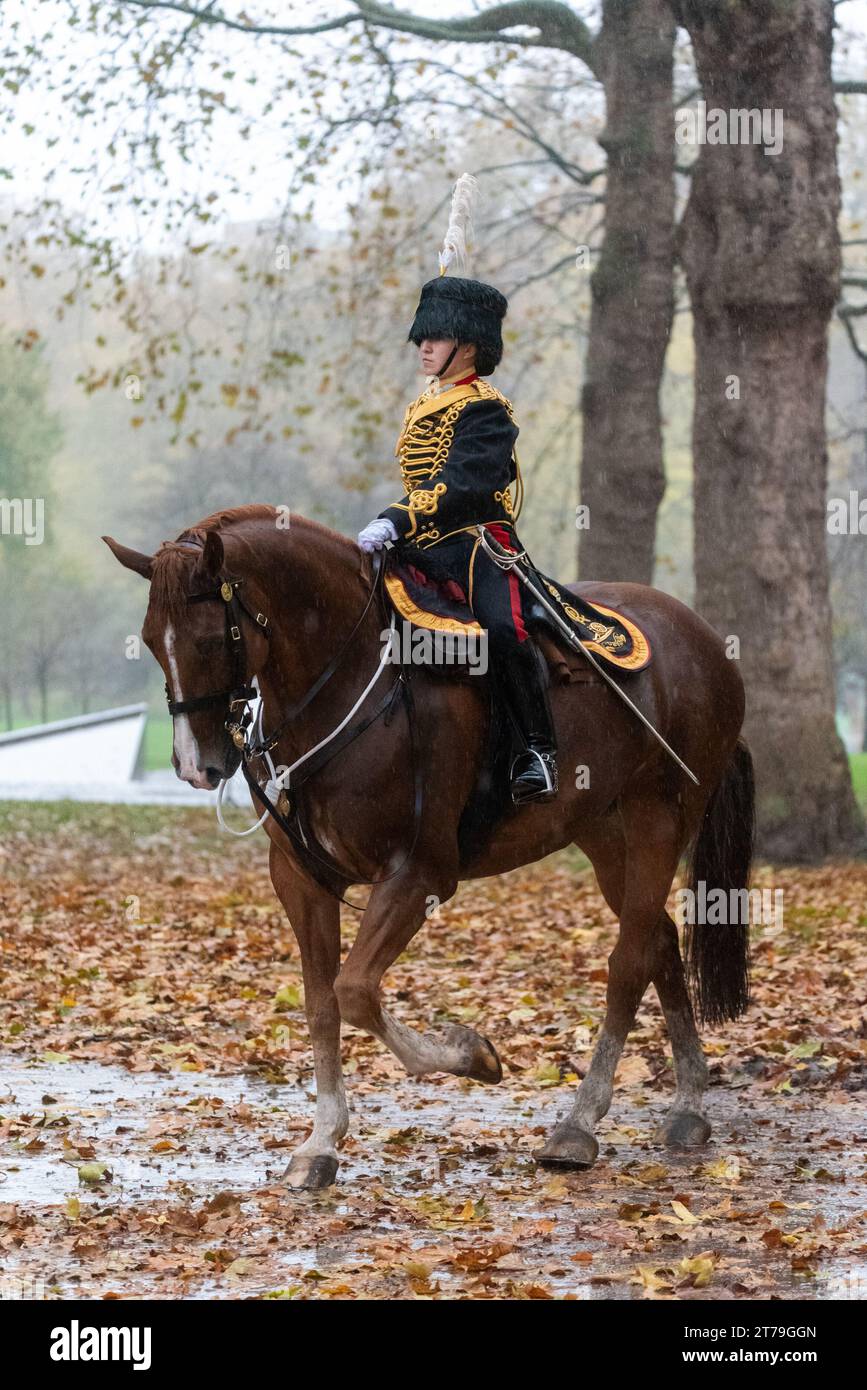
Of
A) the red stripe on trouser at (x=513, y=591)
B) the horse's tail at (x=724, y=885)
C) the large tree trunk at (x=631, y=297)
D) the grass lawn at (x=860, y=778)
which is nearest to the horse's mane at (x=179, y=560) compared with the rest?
the red stripe on trouser at (x=513, y=591)

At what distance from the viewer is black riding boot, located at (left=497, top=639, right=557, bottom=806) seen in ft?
21.6

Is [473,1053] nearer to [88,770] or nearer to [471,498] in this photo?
[471,498]

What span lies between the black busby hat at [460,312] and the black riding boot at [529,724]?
1177 millimetres

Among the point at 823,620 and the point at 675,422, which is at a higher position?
the point at 675,422

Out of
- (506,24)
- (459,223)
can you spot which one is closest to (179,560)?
(459,223)

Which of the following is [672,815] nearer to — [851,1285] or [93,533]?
[851,1285]

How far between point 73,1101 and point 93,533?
52.1m

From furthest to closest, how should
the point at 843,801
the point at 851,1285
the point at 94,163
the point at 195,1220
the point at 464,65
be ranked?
the point at 464,65 < the point at 94,163 < the point at 843,801 < the point at 195,1220 < the point at 851,1285

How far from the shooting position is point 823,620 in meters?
16.4

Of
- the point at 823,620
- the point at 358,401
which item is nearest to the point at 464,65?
the point at 358,401

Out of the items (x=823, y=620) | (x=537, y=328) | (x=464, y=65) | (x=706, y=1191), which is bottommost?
(x=706, y=1191)

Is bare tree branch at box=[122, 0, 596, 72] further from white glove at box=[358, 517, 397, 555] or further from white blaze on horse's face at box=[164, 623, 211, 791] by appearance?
white blaze on horse's face at box=[164, 623, 211, 791]

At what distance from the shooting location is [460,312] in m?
6.80

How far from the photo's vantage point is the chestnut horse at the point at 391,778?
5879mm
